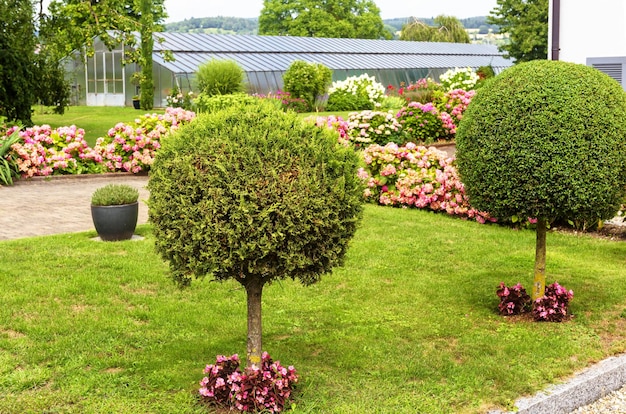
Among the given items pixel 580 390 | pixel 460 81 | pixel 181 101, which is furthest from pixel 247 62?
pixel 580 390

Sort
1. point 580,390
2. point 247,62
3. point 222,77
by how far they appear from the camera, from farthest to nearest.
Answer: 1. point 247,62
2. point 222,77
3. point 580,390

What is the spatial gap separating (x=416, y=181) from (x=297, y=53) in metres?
27.9

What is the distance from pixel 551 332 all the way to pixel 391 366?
5.13 ft

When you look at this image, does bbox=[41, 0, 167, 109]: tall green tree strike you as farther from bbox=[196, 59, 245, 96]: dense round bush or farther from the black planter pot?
the black planter pot

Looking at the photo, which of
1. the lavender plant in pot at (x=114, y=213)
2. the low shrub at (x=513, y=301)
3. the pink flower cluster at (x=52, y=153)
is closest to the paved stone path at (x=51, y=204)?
the pink flower cluster at (x=52, y=153)

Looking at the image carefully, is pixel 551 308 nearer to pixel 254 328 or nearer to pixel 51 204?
pixel 254 328

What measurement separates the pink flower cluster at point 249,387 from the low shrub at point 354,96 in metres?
24.2

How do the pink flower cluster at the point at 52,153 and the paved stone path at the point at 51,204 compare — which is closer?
the paved stone path at the point at 51,204

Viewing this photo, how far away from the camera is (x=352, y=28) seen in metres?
70.0

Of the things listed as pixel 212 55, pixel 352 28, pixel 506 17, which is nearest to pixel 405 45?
pixel 506 17

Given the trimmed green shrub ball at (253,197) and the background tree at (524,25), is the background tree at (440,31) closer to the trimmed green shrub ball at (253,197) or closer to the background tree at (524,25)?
the background tree at (524,25)

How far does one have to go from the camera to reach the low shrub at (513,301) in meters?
6.82

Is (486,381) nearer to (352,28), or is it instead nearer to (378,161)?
(378,161)

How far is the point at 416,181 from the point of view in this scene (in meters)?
12.3
